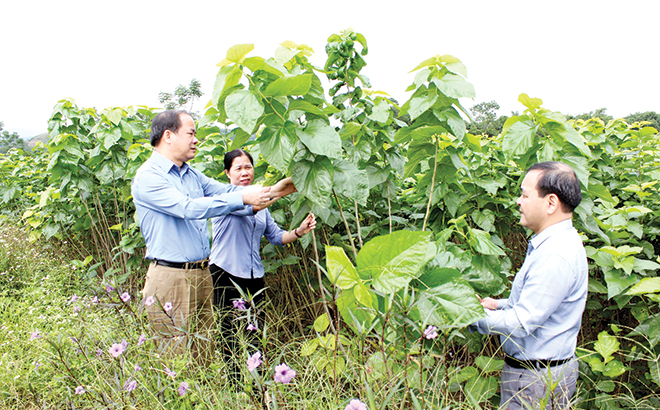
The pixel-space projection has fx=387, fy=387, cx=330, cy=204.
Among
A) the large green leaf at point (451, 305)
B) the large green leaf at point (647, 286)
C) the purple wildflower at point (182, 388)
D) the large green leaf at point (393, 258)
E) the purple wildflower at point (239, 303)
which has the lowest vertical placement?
the purple wildflower at point (182, 388)

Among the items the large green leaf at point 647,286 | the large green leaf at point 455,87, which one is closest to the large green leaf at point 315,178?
the large green leaf at point 455,87

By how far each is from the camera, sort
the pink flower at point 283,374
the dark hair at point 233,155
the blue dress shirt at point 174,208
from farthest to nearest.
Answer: the dark hair at point 233,155 < the blue dress shirt at point 174,208 < the pink flower at point 283,374

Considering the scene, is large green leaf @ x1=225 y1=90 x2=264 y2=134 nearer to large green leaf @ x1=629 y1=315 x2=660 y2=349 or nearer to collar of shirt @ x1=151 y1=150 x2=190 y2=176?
collar of shirt @ x1=151 y1=150 x2=190 y2=176

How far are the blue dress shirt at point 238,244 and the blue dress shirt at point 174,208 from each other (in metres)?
0.12

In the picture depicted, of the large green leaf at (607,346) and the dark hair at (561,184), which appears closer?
the dark hair at (561,184)

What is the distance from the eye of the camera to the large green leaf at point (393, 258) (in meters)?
1.16

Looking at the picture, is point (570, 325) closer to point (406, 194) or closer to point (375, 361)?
point (375, 361)

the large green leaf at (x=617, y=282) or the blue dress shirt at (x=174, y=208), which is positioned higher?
the blue dress shirt at (x=174, y=208)

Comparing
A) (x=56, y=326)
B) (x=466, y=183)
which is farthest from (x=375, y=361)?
Answer: (x=56, y=326)

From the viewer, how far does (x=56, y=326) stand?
2.43 meters

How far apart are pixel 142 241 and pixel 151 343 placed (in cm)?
191

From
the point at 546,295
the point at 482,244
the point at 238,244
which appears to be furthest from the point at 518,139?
the point at 238,244

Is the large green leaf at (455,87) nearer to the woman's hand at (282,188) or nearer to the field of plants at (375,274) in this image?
the field of plants at (375,274)

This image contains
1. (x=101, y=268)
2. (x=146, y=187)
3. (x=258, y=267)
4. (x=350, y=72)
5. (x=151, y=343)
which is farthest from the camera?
(x=101, y=268)
